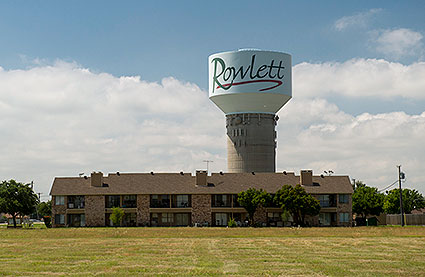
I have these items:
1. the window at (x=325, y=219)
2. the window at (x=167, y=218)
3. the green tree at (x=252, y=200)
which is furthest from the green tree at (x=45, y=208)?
the window at (x=325, y=219)

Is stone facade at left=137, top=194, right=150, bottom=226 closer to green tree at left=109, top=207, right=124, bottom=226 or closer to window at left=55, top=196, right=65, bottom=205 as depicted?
green tree at left=109, top=207, right=124, bottom=226

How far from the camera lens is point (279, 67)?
3573 inches

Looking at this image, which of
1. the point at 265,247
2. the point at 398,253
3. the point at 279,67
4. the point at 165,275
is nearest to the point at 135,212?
the point at 279,67

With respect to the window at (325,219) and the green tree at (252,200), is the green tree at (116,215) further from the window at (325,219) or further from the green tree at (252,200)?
the window at (325,219)

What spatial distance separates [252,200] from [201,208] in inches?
304

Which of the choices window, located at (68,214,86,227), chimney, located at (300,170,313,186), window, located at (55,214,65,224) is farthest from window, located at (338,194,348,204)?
window, located at (55,214,65,224)

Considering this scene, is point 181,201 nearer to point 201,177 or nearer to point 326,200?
point 201,177

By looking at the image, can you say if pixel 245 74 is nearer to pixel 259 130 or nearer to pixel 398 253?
pixel 259 130

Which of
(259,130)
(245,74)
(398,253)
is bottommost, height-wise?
(398,253)

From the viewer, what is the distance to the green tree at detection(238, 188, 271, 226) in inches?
3054

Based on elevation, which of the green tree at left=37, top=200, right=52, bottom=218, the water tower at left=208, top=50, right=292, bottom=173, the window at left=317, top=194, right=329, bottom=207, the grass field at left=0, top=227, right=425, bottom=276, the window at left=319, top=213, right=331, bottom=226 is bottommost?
the grass field at left=0, top=227, right=425, bottom=276

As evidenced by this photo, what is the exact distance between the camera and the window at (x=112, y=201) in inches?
3241

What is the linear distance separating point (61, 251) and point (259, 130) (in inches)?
2407

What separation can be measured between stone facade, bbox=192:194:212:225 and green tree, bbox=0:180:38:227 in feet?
74.6
